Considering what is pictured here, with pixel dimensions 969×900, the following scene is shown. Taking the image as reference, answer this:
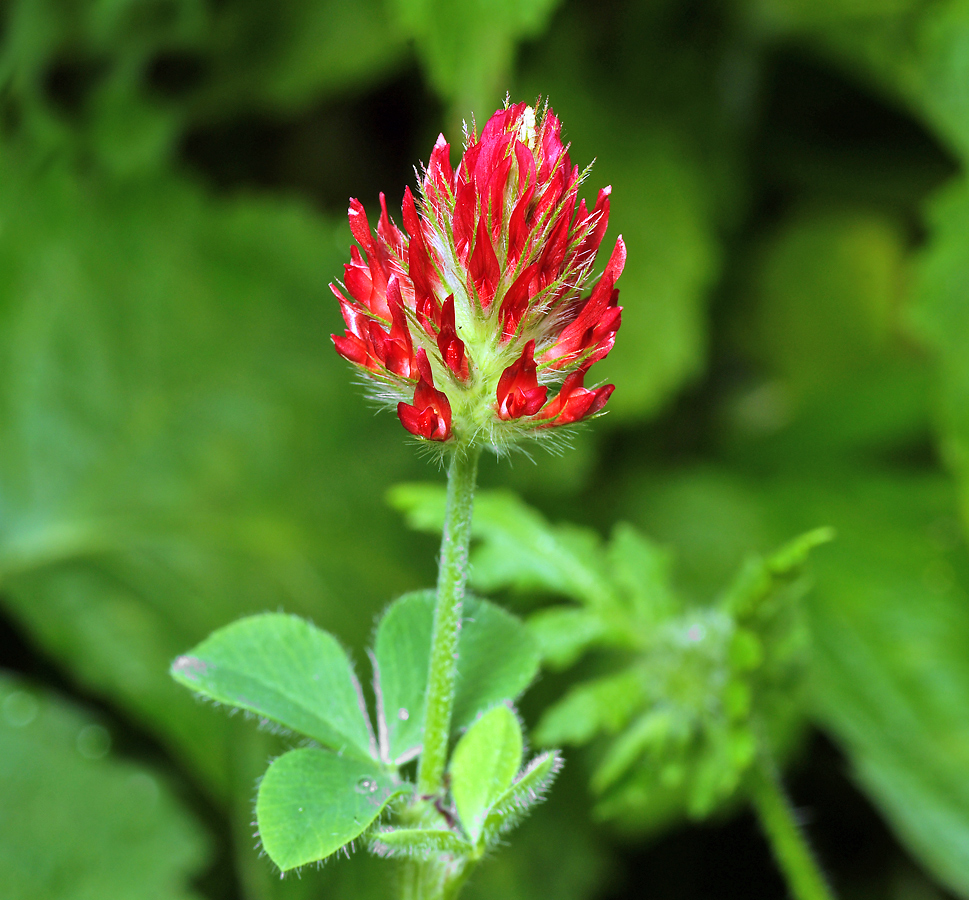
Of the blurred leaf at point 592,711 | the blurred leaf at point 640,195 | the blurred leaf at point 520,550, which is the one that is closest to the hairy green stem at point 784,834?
the blurred leaf at point 592,711

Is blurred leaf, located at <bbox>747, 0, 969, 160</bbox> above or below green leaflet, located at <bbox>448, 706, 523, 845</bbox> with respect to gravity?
above

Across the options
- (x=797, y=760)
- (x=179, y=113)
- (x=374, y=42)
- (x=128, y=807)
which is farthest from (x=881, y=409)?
(x=128, y=807)

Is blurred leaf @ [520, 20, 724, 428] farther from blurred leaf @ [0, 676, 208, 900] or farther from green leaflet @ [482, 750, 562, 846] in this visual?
green leaflet @ [482, 750, 562, 846]

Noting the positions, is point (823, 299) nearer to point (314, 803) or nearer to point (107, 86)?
point (107, 86)

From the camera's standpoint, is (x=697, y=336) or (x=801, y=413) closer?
(x=697, y=336)

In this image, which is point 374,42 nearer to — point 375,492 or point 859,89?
point 375,492

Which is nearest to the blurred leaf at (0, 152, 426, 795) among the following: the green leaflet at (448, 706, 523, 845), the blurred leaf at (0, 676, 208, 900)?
the blurred leaf at (0, 676, 208, 900)
